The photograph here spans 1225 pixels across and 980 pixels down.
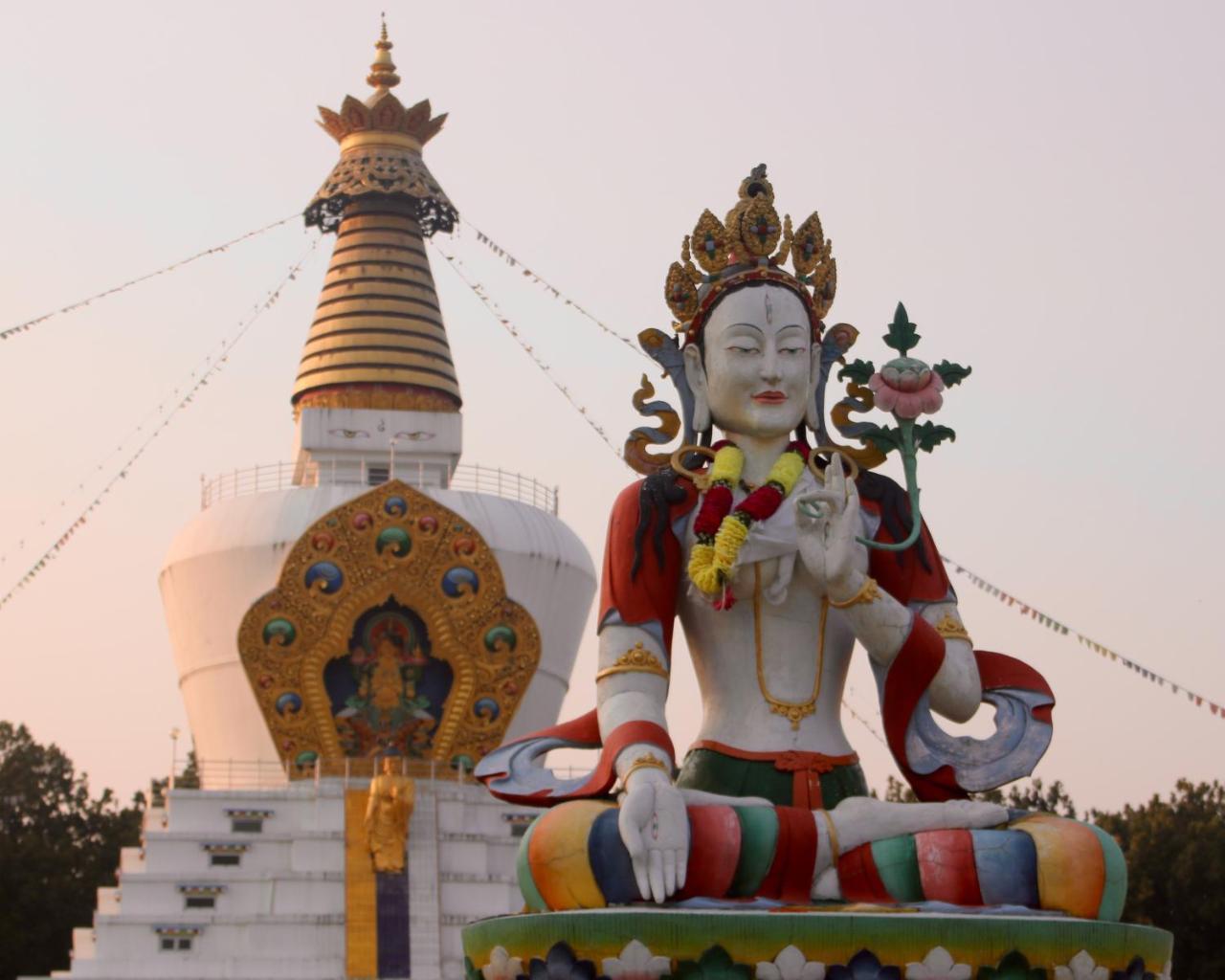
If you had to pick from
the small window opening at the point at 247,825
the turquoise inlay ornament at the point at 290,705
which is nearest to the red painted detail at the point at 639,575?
the small window opening at the point at 247,825

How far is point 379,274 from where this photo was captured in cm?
3672

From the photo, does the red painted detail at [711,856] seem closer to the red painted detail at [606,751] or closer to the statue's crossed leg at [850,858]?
the statue's crossed leg at [850,858]

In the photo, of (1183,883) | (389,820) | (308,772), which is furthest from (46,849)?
(1183,883)

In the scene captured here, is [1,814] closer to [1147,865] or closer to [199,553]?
[199,553]

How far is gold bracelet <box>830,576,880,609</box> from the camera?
11547 millimetres

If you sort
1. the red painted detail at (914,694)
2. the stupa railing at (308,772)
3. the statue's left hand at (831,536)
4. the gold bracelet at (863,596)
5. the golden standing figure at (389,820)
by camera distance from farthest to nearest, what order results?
the stupa railing at (308,772) < the golden standing figure at (389,820) < the red painted detail at (914,694) < the gold bracelet at (863,596) < the statue's left hand at (831,536)

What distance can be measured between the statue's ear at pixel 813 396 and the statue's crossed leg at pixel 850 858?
208 cm

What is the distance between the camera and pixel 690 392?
497 inches

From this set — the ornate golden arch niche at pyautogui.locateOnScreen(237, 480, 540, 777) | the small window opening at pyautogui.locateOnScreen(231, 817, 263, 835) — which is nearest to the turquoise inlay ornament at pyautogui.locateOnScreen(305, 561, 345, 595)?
the ornate golden arch niche at pyautogui.locateOnScreen(237, 480, 540, 777)

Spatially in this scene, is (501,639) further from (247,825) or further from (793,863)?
(793,863)

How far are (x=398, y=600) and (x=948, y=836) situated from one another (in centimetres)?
2238

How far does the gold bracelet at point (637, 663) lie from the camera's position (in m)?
11.9

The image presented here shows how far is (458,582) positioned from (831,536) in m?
A: 22.1

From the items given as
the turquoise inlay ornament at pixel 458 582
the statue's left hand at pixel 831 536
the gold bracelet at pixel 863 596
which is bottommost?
the gold bracelet at pixel 863 596
